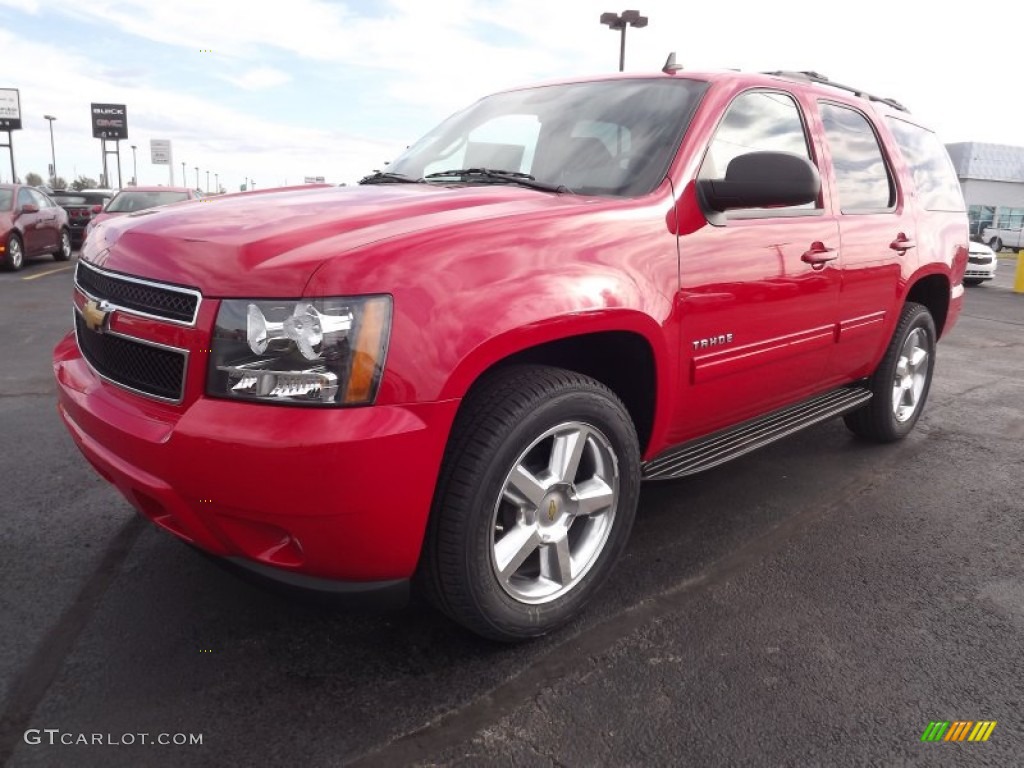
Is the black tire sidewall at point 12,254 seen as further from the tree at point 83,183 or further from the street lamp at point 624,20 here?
the tree at point 83,183

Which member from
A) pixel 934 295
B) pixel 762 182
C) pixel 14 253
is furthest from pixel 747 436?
pixel 14 253

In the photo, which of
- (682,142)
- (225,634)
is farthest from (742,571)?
(225,634)

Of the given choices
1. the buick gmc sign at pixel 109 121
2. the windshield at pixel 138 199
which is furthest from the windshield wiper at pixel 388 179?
the buick gmc sign at pixel 109 121

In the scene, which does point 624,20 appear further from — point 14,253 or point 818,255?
point 818,255

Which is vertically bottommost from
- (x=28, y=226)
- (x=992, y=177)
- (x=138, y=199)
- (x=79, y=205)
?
(x=28, y=226)

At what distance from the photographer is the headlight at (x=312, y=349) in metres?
1.85

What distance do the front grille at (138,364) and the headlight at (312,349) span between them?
0.22 meters

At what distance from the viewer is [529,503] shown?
2.30 metres

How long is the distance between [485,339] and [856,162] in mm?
2645

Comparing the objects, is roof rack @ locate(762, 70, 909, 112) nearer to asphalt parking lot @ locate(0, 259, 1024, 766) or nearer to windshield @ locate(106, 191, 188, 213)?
asphalt parking lot @ locate(0, 259, 1024, 766)

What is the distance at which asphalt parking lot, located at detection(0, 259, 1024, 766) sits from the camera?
1976 millimetres

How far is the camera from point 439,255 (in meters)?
1.99

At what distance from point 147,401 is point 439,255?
0.88 meters

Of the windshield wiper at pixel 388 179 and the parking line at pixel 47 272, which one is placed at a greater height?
the windshield wiper at pixel 388 179
